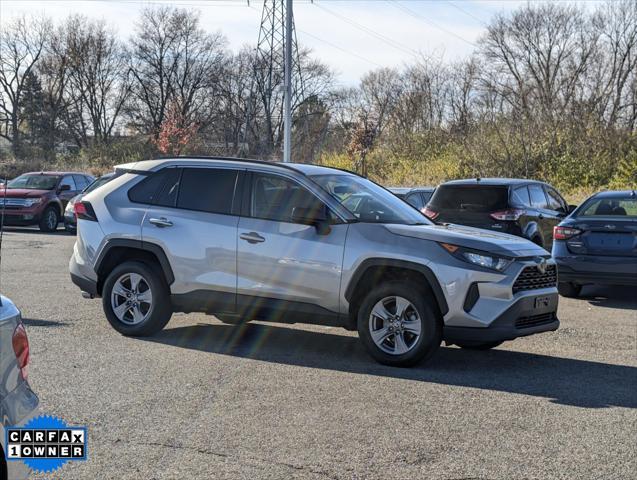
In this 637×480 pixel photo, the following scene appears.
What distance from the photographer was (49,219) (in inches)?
990

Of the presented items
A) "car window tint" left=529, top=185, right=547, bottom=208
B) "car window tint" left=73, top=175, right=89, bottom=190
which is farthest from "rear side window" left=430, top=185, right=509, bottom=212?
"car window tint" left=73, top=175, right=89, bottom=190

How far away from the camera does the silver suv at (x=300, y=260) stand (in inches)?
305

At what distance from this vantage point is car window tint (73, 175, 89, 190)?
26456 mm

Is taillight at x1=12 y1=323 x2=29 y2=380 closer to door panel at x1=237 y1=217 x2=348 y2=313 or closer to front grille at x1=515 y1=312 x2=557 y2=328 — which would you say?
door panel at x1=237 y1=217 x2=348 y2=313

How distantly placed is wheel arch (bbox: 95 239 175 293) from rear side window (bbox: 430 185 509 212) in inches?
263

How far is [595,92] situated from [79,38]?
136 feet

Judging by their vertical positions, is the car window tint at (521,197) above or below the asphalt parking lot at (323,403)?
above

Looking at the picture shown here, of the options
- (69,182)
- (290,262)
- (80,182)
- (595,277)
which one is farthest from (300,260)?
(80,182)

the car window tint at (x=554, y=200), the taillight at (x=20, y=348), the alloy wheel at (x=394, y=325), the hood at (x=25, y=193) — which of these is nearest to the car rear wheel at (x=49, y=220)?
the hood at (x=25, y=193)

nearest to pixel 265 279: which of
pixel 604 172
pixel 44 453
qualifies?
pixel 44 453

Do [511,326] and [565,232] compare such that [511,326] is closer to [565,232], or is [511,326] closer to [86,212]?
[86,212]

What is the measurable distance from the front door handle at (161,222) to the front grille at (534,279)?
3.48 m

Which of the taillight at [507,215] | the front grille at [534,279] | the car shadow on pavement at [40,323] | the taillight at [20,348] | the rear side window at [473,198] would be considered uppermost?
the rear side window at [473,198]

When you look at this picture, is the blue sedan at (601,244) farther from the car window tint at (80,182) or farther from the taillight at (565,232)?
the car window tint at (80,182)
